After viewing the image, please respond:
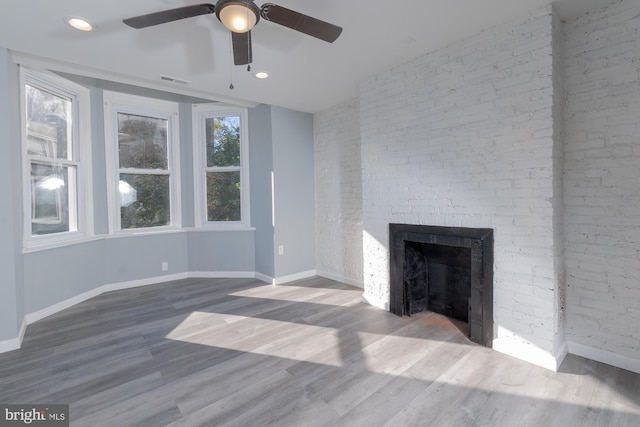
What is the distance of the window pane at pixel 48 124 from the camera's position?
3.23m

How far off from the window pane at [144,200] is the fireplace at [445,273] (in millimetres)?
3515

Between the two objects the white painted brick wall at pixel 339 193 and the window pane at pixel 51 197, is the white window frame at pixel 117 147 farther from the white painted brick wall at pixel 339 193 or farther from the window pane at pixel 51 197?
the white painted brick wall at pixel 339 193

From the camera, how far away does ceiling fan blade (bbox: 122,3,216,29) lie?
171 centimetres

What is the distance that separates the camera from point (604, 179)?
2178 mm

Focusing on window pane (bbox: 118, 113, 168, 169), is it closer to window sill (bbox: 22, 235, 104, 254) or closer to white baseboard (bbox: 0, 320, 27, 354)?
window sill (bbox: 22, 235, 104, 254)

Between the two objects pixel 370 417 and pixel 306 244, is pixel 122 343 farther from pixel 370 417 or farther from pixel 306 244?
pixel 306 244

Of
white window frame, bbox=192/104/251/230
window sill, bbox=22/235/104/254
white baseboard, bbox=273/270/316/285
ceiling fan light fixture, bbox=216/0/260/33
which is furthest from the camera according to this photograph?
white window frame, bbox=192/104/251/230

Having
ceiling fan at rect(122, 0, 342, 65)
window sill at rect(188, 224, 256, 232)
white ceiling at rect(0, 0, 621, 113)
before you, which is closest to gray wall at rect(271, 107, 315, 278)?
window sill at rect(188, 224, 256, 232)

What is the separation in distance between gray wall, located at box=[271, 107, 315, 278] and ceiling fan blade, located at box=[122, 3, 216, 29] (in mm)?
2568

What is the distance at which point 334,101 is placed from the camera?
426cm

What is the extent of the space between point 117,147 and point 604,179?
539cm

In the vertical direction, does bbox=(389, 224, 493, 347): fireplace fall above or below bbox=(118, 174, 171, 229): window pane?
below

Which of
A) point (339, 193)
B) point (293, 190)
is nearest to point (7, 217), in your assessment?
point (293, 190)

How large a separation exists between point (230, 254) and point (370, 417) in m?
3.55
